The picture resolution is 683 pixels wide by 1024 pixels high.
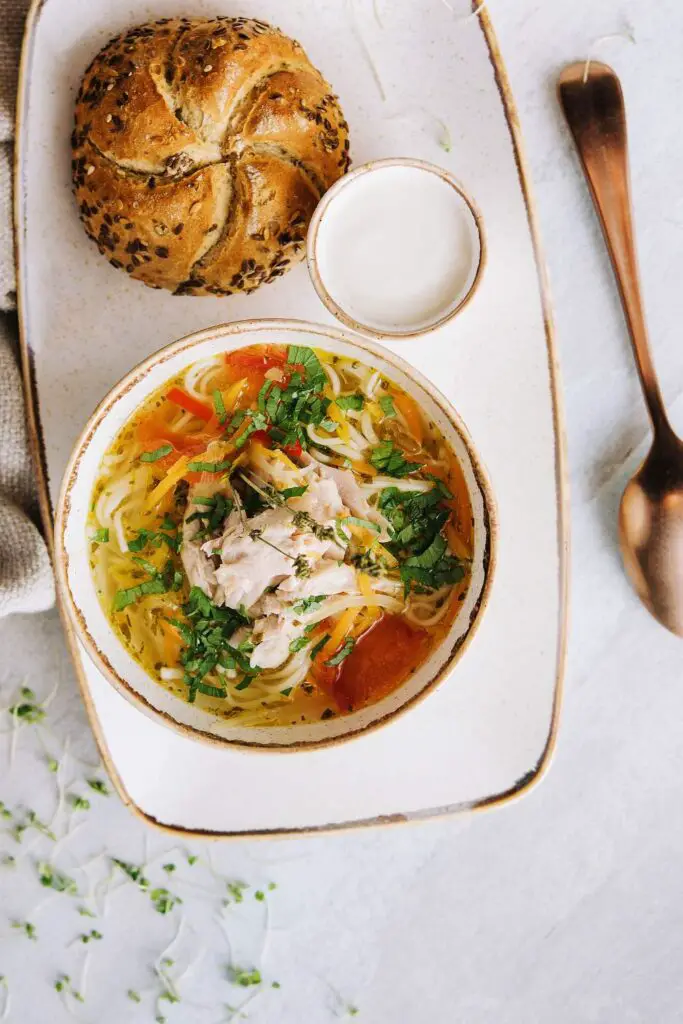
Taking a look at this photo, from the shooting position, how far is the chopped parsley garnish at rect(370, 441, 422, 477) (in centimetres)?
236

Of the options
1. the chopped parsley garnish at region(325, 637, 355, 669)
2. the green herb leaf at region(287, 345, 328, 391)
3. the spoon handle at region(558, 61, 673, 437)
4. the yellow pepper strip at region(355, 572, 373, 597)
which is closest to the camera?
the green herb leaf at region(287, 345, 328, 391)

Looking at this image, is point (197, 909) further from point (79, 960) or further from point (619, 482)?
point (619, 482)

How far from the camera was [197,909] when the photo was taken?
3.02 metres

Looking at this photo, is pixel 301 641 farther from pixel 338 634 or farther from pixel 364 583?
pixel 364 583

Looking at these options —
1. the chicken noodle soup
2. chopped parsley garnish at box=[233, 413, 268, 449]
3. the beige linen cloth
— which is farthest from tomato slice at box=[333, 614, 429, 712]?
the beige linen cloth

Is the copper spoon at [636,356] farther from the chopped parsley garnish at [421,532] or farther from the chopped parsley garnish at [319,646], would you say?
the chopped parsley garnish at [319,646]

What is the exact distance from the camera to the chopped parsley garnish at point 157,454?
2340 mm

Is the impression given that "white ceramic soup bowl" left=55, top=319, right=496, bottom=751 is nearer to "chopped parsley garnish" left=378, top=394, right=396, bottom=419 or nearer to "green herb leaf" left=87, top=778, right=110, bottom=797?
"chopped parsley garnish" left=378, top=394, right=396, bottom=419

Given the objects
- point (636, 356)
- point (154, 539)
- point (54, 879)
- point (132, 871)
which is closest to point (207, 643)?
point (154, 539)

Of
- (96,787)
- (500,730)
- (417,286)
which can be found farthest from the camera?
(96,787)

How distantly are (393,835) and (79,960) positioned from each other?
3.93ft

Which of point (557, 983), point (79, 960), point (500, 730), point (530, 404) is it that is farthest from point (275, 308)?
point (557, 983)

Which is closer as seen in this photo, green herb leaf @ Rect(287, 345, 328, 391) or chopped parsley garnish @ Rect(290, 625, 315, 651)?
green herb leaf @ Rect(287, 345, 328, 391)

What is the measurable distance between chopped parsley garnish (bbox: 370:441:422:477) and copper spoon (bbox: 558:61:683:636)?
826 millimetres
